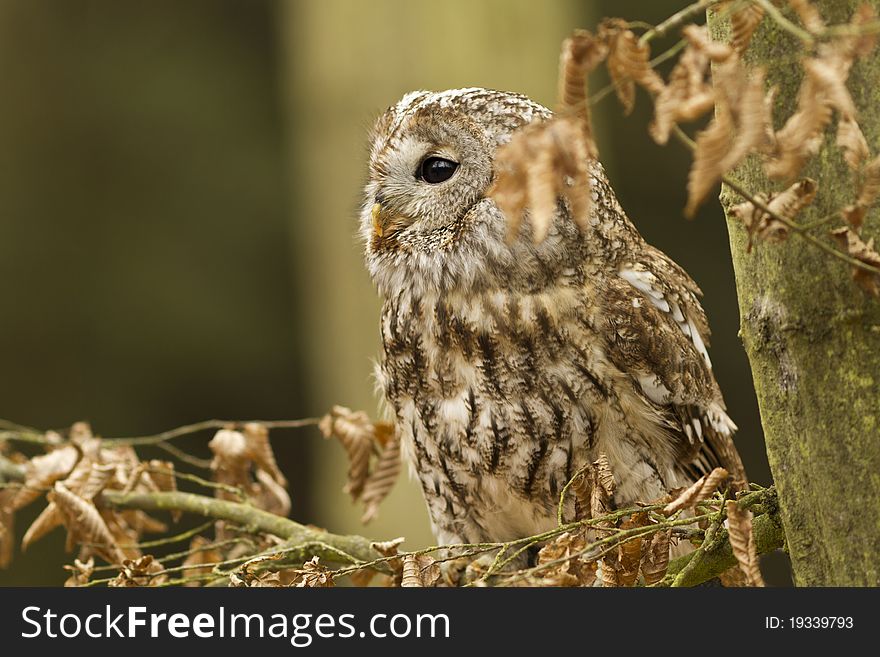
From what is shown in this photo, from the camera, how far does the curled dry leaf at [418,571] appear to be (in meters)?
1.39

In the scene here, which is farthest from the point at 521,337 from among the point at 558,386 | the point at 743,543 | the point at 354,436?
the point at 743,543

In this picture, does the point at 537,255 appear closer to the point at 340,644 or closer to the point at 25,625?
the point at 340,644

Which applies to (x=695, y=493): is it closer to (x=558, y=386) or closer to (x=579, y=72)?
(x=579, y=72)

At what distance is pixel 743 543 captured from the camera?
1228 millimetres

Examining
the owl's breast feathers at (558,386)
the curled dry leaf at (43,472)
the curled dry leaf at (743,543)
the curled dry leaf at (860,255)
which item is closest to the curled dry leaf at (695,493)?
the curled dry leaf at (743,543)

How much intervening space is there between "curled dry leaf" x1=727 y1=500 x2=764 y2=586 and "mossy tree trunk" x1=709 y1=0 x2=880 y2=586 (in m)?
0.12

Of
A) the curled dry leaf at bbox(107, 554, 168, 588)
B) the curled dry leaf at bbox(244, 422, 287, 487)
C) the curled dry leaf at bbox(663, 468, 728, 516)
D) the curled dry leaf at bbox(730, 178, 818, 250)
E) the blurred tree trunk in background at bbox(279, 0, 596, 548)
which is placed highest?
the blurred tree trunk in background at bbox(279, 0, 596, 548)

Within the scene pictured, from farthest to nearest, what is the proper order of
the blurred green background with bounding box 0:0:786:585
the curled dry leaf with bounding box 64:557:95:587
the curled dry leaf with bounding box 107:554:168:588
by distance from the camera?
the blurred green background with bounding box 0:0:786:585, the curled dry leaf with bounding box 64:557:95:587, the curled dry leaf with bounding box 107:554:168:588

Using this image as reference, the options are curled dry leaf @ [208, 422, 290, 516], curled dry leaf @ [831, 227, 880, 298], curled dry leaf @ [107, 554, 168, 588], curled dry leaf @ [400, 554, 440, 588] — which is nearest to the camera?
curled dry leaf @ [831, 227, 880, 298]

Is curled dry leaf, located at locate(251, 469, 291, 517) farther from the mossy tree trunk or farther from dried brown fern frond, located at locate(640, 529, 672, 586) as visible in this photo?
the mossy tree trunk

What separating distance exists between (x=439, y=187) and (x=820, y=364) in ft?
3.13

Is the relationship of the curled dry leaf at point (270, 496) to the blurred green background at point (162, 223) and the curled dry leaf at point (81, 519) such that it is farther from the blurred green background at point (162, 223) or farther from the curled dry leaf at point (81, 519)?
the blurred green background at point (162, 223)

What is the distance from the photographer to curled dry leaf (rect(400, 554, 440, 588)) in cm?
139

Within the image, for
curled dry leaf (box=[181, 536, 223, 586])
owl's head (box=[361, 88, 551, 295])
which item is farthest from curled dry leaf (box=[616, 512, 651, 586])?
curled dry leaf (box=[181, 536, 223, 586])
